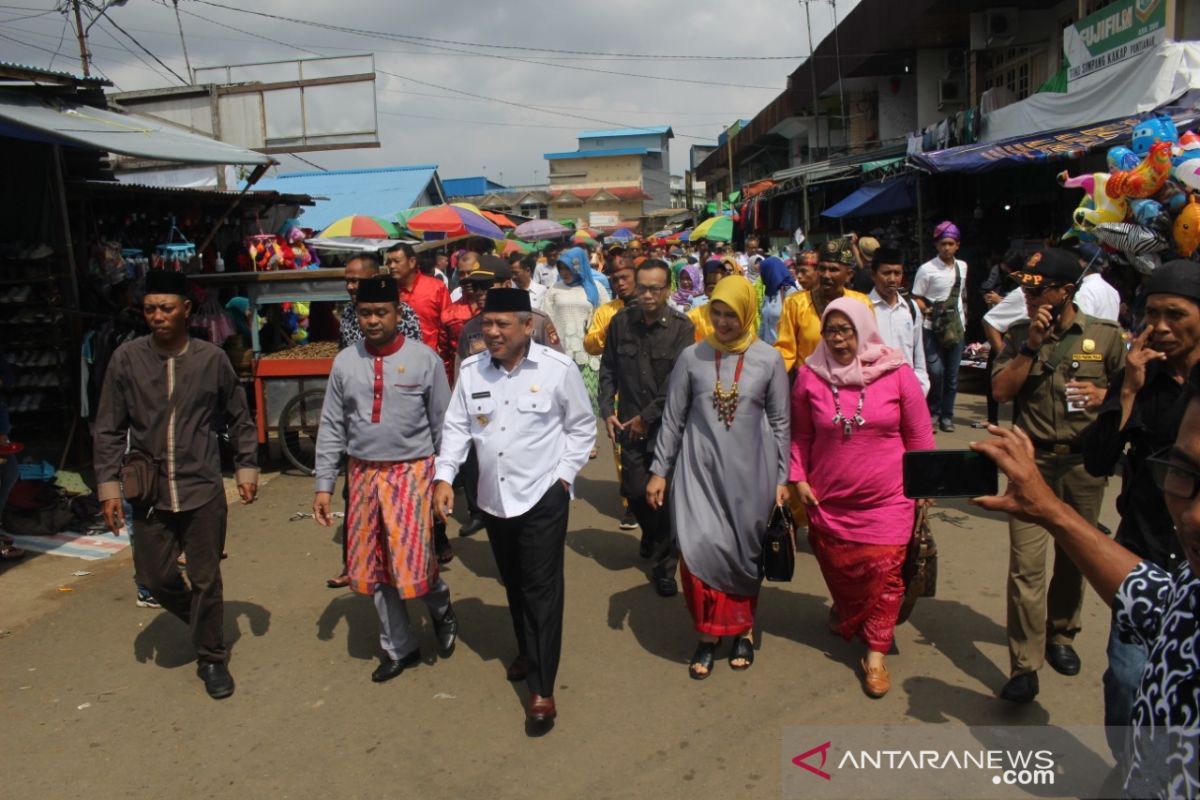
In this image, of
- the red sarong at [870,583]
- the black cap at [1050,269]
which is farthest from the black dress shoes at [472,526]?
the black cap at [1050,269]

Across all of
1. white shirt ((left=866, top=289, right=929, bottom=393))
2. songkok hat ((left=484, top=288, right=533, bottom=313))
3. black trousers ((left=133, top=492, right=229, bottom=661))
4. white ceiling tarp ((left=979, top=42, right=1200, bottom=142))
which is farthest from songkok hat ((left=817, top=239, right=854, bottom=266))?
white ceiling tarp ((left=979, top=42, right=1200, bottom=142))

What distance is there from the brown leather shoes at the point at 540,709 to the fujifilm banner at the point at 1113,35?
9.13m

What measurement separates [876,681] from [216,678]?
9.86ft

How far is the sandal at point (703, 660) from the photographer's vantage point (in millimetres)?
4238

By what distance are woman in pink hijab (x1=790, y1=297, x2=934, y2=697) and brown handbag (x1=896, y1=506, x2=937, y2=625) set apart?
4 centimetres

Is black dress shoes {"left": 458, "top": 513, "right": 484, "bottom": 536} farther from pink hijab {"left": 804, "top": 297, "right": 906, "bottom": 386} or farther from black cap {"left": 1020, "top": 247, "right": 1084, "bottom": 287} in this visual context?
black cap {"left": 1020, "top": 247, "right": 1084, "bottom": 287}

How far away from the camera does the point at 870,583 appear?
13.6 feet

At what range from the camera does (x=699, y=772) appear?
3.45m

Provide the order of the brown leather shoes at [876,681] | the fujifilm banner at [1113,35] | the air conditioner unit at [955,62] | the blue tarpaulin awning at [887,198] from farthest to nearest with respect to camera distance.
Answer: the air conditioner unit at [955,62]
the blue tarpaulin awning at [887,198]
the fujifilm banner at [1113,35]
the brown leather shoes at [876,681]

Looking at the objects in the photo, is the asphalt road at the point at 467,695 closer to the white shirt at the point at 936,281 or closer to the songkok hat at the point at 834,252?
the songkok hat at the point at 834,252

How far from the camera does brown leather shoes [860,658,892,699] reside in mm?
3992

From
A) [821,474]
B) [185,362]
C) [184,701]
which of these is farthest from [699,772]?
[185,362]

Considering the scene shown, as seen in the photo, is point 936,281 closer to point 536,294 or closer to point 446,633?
point 536,294

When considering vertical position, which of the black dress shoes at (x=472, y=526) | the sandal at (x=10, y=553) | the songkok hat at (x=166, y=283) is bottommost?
the black dress shoes at (x=472, y=526)
